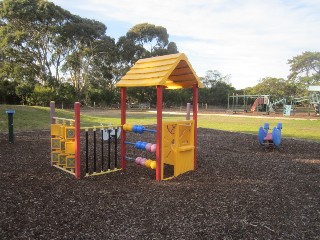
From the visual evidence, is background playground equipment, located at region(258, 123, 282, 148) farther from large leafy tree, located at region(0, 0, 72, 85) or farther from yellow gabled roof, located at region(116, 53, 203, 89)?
large leafy tree, located at region(0, 0, 72, 85)

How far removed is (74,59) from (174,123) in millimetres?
41512

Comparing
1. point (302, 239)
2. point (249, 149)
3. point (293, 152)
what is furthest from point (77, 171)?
point (293, 152)

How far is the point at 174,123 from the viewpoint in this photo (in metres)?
6.50

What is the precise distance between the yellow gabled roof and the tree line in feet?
109

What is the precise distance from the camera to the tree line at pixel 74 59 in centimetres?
3797

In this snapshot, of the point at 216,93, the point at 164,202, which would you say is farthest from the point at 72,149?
the point at 216,93

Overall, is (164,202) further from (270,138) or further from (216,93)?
(216,93)

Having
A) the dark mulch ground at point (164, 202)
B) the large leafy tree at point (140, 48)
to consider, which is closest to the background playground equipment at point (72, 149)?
the dark mulch ground at point (164, 202)

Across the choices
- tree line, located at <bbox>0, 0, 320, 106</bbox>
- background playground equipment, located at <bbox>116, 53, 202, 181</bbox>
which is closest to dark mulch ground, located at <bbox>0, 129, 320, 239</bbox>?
background playground equipment, located at <bbox>116, 53, 202, 181</bbox>

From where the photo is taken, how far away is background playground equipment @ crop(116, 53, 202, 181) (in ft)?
20.3

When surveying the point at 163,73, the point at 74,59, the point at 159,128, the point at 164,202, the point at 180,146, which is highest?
the point at 74,59

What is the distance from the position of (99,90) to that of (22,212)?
43.3m

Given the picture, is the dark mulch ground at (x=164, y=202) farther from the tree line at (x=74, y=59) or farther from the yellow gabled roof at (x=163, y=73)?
the tree line at (x=74, y=59)

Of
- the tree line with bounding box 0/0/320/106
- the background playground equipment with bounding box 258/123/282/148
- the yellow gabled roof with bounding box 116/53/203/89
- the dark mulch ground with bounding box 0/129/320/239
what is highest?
the tree line with bounding box 0/0/320/106
